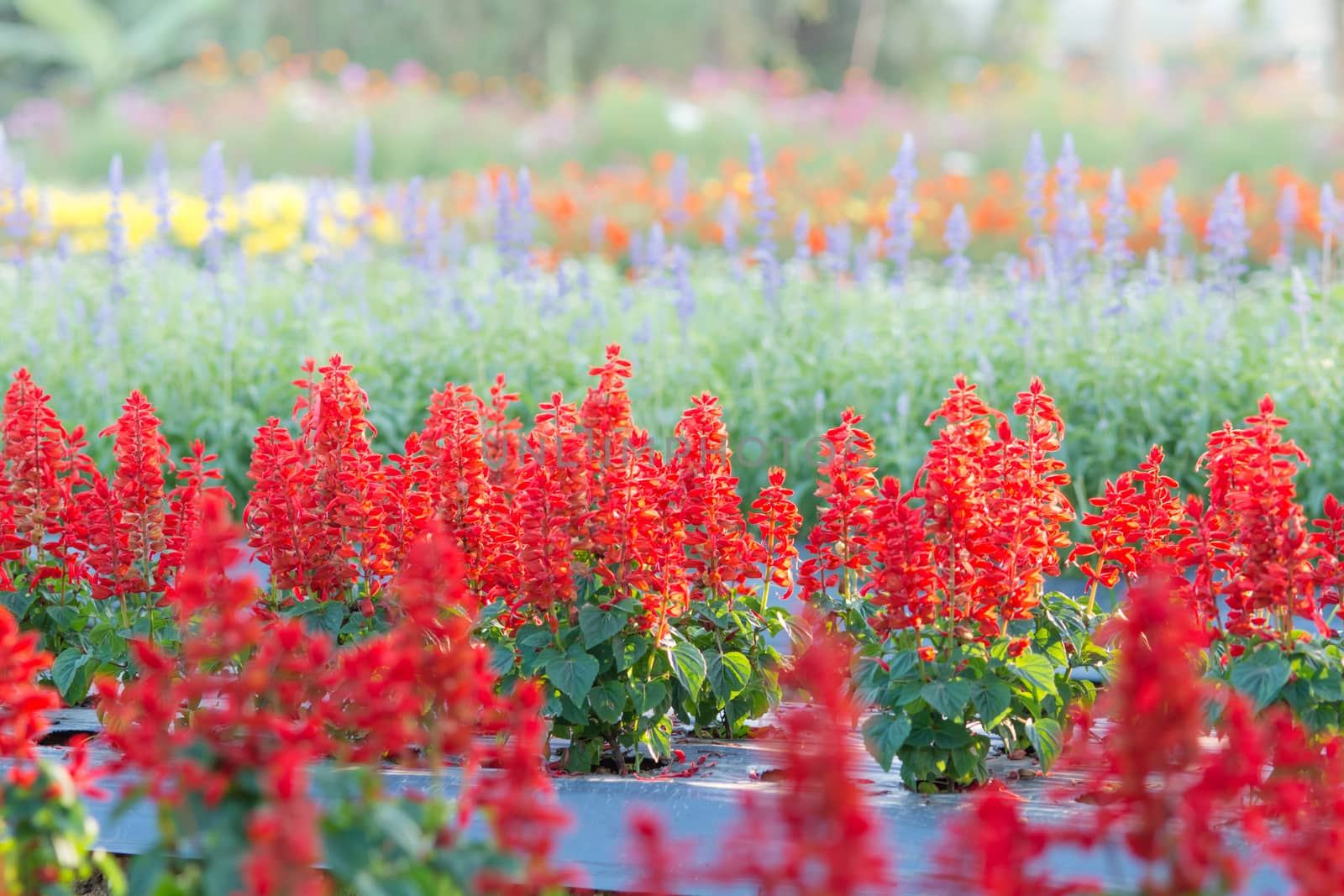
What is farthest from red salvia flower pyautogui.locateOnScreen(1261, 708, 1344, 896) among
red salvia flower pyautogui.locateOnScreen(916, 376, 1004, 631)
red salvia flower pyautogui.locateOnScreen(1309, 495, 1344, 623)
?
red salvia flower pyautogui.locateOnScreen(916, 376, 1004, 631)

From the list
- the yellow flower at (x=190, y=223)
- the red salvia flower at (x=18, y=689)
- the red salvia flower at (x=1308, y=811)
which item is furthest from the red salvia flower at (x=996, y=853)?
the yellow flower at (x=190, y=223)

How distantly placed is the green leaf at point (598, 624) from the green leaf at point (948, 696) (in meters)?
0.62

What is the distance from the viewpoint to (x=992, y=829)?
1.67m

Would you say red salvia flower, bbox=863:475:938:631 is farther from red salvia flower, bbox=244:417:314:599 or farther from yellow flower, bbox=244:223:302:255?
yellow flower, bbox=244:223:302:255

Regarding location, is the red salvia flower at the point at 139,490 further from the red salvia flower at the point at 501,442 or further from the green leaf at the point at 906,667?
the green leaf at the point at 906,667

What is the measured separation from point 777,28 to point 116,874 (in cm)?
2687

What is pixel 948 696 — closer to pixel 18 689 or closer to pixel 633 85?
pixel 18 689

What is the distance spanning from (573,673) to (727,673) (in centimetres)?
36

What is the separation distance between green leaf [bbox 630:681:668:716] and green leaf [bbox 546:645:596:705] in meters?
0.09

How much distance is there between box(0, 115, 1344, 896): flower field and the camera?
185cm

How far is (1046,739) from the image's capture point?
9.87ft

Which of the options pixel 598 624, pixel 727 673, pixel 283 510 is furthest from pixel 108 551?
pixel 727 673

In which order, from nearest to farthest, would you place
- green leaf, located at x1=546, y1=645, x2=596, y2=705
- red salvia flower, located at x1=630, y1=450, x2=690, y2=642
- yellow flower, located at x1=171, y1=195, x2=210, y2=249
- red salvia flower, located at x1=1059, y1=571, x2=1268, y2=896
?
red salvia flower, located at x1=1059, y1=571, x2=1268, y2=896
green leaf, located at x1=546, y1=645, x2=596, y2=705
red salvia flower, located at x1=630, y1=450, x2=690, y2=642
yellow flower, located at x1=171, y1=195, x2=210, y2=249

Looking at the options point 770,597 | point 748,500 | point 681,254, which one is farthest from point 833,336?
point 770,597
